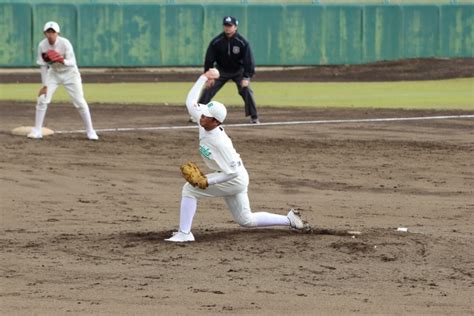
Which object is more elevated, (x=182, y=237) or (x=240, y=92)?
(x=240, y=92)

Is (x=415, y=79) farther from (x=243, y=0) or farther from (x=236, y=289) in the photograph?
(x=236, y=289)

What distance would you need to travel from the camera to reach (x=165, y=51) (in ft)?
131

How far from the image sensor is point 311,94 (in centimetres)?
3133

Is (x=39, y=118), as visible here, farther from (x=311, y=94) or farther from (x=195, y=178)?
(x=311, y=94)

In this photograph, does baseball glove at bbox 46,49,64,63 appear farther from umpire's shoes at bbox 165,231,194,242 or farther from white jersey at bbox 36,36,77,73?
umpire's shoes at bbox 165,231,194,242

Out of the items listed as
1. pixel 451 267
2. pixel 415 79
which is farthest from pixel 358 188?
pixel 415 79

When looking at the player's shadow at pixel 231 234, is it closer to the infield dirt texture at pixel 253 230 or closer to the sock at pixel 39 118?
the infield dirt texture at pixel 253 230

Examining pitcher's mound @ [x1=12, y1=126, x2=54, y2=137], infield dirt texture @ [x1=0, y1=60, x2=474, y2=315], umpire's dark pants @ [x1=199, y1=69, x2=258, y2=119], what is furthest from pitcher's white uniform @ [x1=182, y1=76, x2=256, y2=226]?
umpire's dark pants @ [x1=199, y1=69, x2=258, y2=119]

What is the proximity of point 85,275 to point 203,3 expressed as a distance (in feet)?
99.5

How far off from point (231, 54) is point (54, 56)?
14.4 ft

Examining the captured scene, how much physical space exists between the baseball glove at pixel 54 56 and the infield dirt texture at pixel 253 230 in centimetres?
142

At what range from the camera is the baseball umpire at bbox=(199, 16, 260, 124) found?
23.1 metres

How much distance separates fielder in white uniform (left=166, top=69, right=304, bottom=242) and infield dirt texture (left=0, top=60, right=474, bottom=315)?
18 centimetres

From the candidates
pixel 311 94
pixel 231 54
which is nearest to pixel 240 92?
pixel 231 54
